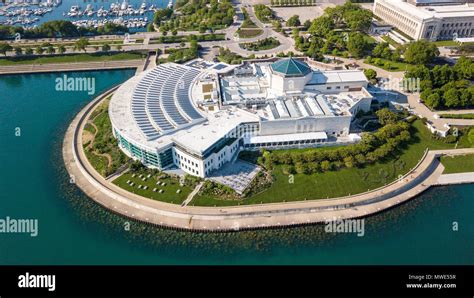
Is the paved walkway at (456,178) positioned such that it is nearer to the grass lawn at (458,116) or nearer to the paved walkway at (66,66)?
the grass lawn at (458,116)

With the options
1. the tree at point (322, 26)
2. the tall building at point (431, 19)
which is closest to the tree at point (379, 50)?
the tall building at point (431, 19)

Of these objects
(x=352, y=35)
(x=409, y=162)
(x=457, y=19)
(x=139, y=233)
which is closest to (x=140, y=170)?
(x=139, y=233)

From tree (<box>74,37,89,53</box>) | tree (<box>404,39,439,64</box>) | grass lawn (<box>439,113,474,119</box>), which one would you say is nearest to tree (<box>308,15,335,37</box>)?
tree (<box>404,39,439,64</box>)

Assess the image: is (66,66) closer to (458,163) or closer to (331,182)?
(331,182)

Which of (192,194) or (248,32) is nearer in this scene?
(192,194)

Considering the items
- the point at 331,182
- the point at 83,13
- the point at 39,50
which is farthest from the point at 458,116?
the point at 83,13

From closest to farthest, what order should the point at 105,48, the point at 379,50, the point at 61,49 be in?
the point at 379,50
the point at 61,49
the point at 105,48

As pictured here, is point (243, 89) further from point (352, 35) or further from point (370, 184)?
point (352, 35)
